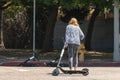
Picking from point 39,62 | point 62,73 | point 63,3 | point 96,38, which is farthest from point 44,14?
point 62,73

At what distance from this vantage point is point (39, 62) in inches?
866

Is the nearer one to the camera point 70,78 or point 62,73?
point 70,78

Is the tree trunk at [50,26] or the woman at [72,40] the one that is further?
the tree trunk at [50,26]

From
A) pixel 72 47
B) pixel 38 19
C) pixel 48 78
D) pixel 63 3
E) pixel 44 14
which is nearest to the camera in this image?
pixel 48 78

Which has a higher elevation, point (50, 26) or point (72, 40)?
point (50, 26)

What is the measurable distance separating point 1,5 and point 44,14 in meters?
5.52

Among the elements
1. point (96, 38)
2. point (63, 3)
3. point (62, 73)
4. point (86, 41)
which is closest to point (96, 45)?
point (96, 38)

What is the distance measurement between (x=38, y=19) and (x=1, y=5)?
7707 mm

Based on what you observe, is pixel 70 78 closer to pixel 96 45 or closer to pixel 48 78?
pixel 48 78

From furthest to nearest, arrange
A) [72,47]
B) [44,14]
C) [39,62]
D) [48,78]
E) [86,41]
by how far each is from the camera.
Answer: [44,14]
[86,41]
[39,62]
[72,47]
[48,78]

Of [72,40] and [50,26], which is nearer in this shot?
[72,40]

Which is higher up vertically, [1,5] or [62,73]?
[1,5]

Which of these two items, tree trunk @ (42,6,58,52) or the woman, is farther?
tree trunk @ (42,6,58,52)

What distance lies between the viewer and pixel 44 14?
36.3 meters
